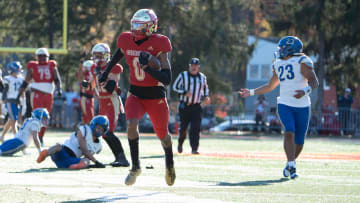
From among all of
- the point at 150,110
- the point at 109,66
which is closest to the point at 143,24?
the point at 109,66

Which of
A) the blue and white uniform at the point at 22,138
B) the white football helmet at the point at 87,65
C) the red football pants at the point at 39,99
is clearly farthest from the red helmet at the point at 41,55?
the blue and white uniform at the point at 22,138

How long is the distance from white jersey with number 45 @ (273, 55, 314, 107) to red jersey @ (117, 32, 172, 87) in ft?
8.48

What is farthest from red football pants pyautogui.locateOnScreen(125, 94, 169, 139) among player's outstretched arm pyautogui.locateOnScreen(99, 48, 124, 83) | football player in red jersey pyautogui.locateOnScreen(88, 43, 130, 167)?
football player in red jersey pyautogui.locateOnScreen(88, 43, 130, 167)

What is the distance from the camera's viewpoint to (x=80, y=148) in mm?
11273

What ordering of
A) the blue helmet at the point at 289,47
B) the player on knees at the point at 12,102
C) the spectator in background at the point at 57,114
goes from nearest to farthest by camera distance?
1. the blue helmet at the point at 289,47
2. the player on knees at the point at 12,102
3. the spectator in background at the point at 57,114

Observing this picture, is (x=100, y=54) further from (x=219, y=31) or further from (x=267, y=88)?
(x=219, y=31)

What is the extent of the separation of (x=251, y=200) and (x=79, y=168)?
4148 millimetres

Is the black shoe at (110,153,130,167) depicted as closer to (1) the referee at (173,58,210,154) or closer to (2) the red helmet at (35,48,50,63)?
(1) the referee at (173,58,210,154)

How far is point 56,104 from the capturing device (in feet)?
98.7

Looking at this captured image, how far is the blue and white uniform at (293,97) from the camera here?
34.2 ft

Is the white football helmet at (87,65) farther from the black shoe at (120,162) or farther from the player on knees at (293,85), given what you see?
A: the player on knees at (293,85)

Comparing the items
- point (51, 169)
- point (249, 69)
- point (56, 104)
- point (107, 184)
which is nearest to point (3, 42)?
point (56, 104)

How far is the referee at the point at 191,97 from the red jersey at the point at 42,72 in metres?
2.58

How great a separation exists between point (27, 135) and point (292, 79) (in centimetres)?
514
